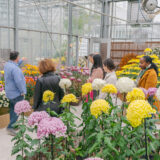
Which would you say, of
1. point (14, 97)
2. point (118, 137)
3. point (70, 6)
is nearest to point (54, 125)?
point (118, 137)

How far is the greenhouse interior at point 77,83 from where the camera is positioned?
1303mm

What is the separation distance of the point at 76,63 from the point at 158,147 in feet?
24.6

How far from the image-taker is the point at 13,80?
3.22m

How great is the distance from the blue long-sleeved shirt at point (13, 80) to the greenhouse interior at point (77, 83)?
0.02 metres

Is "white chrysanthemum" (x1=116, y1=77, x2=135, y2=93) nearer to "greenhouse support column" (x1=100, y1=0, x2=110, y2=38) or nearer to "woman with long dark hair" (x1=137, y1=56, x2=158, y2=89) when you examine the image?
"woman with long dark hair" (x1=137, y1=56, x2=158, y2=89)

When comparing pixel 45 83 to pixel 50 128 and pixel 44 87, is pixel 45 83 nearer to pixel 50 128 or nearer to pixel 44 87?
pixel 44 87

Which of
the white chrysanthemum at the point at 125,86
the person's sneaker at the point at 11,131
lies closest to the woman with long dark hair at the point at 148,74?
the white chrysanthemum at the point at 125,86

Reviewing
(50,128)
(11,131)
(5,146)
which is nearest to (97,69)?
Result: (11,131)

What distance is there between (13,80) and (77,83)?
2.56m

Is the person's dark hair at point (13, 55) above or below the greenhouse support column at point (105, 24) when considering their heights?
below

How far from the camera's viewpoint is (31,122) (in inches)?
51.2

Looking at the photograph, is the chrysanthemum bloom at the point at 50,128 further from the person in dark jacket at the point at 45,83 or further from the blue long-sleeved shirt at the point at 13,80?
the blue long-sleeved shirt at the point at 13,80

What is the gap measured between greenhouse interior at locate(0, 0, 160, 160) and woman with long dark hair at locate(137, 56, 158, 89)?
14 millimetres

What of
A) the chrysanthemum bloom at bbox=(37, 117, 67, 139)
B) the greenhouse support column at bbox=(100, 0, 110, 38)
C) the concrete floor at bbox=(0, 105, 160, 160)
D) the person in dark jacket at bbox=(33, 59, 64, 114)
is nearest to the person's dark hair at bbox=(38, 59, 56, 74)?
the person in dark jacket at bbox=(33, 59, 64, 114)
